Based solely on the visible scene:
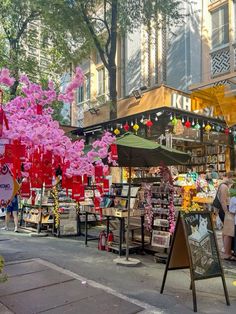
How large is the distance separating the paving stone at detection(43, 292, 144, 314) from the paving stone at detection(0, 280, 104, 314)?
13 centimetres

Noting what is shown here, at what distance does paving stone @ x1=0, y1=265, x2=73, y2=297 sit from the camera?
5.66 metres

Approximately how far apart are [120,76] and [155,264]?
1279cm

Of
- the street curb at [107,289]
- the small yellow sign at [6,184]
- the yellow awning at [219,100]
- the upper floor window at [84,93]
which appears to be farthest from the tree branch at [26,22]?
the small yellow sign at [6,184]

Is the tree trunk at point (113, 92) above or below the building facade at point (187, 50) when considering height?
below

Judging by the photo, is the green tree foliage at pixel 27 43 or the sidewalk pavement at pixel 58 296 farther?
the green tree foliage at pixel 27 43

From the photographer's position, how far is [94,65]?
2100 cm

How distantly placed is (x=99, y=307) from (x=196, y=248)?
1.59 meters

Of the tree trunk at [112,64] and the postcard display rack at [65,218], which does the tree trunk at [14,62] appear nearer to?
the tree trunk at [112,64]

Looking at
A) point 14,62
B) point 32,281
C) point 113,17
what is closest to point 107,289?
point 32,281

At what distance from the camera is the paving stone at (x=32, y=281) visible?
566 cm

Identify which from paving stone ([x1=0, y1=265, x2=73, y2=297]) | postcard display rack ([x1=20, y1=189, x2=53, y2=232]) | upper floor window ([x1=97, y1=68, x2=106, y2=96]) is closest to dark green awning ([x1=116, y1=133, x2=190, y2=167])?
paving stone ([x1=0, y1=265, x2=73, y2=297])

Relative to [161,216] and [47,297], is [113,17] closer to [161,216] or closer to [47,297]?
[161,216]

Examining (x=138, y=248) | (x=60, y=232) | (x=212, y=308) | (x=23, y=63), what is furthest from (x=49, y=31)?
(x=212, y=308)

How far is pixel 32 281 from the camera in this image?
19.9 feet
